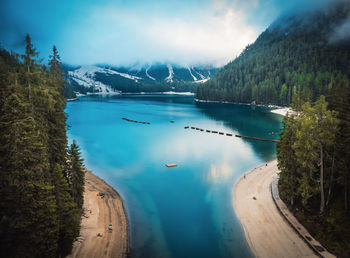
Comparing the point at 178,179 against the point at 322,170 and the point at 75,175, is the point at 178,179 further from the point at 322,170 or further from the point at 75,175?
the point at 322,170

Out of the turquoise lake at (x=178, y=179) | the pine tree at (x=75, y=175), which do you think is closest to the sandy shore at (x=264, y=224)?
the turquoise lake at (x=178, y=179)

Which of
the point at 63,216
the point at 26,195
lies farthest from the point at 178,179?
the point at 26,195

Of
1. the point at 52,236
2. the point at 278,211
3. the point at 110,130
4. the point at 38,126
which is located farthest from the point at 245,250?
the point at 110,130

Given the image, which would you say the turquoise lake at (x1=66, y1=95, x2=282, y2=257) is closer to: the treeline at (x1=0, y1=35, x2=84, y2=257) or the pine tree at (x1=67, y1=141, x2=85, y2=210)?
the pine tree at (x1=67, y1=141, x2=85, y2=210)

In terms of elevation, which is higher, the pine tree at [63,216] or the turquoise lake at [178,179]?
the pine tree at [63,216]

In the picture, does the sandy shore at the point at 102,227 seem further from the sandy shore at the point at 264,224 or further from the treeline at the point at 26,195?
the sandy shore at the point at 264,224

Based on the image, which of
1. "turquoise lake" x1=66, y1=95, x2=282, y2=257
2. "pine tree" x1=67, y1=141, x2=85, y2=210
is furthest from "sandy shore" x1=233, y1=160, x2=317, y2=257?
"pine tree" x1=67, y1=141, x2=85, y2=210
